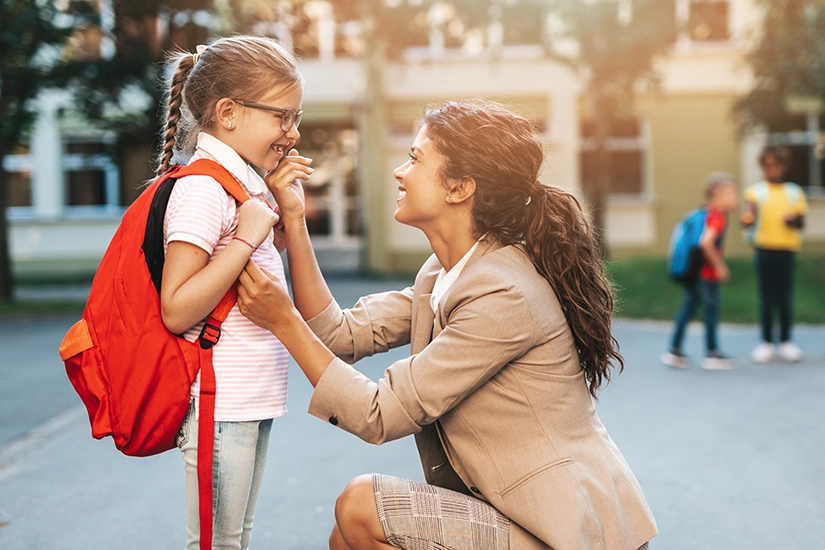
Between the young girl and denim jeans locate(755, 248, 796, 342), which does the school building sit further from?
the young girl

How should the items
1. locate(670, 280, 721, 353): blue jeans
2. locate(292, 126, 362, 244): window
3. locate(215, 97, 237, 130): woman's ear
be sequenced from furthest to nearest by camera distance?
locate(292, 126, 362, 244): window → locate(670, 280, 721, 353): blue jeans → locate(215, 97, 237, 130): woman's ear

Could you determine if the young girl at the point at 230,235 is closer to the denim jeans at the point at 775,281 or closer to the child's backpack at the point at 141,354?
the child's backpack at the point at 141,354

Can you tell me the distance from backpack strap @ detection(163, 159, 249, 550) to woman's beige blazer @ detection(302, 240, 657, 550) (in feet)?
0.84

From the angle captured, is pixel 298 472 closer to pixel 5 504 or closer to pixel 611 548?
pixel 5 504

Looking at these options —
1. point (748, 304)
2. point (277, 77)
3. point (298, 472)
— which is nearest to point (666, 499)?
point (298, 472)

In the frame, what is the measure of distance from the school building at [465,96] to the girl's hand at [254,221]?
18873mm

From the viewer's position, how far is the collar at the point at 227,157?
7.72 feet

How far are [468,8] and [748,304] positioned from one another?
712cm

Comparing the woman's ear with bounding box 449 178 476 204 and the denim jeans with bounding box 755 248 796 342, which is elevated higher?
the woman's ear with bounding box 449 178 476 204

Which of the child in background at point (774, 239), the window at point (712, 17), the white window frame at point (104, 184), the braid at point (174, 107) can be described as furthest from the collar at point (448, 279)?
the white window frame at point (104, 184)

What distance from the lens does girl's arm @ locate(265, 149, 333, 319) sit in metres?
2.49

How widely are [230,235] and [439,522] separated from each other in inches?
36.0

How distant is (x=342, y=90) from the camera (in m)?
21.6

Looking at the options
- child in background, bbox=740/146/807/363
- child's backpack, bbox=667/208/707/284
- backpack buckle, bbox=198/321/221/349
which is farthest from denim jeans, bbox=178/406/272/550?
child in background, bbox=740/146/807/363
